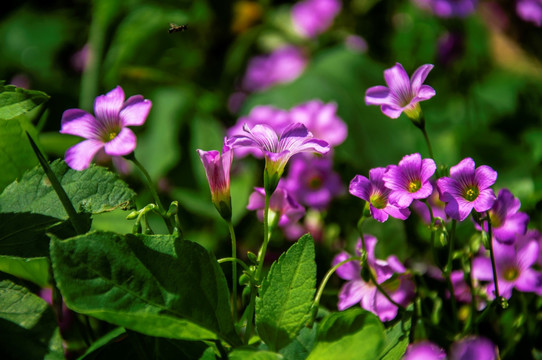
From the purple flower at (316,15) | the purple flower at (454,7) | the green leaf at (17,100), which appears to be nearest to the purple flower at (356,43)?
the purple flower at (316,15)

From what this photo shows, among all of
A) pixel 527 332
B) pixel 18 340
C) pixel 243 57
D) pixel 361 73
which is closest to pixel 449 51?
pixel 361 73

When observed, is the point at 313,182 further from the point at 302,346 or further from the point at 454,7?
the point at 454,7

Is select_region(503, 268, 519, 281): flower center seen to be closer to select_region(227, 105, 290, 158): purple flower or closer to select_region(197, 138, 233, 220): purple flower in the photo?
select_region(197, 138, 233, 220): purple flower

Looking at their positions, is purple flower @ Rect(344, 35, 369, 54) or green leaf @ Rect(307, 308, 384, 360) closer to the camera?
green leaf @ Rect(307, 308, 384, 360)

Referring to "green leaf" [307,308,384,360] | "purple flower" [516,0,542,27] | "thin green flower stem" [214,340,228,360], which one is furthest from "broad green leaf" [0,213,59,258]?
"purple flower" [516,0,542,27]

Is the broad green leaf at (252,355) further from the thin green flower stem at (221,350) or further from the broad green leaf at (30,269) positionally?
the broad green leaf at (30,269)

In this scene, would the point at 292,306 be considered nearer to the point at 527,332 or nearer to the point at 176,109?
the point at 527,332
